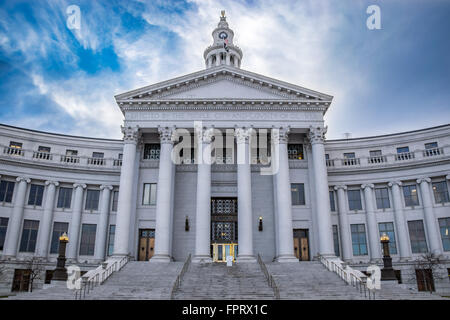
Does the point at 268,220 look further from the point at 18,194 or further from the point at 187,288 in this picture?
the point at 18,194

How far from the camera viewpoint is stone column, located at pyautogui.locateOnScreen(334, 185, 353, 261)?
128ft

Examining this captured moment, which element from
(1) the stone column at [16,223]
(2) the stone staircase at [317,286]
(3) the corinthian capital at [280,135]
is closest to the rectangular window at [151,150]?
(1) the stone column at [16,223]

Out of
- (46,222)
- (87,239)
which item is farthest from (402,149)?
(46,222)

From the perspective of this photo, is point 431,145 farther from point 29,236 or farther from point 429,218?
point 29,236

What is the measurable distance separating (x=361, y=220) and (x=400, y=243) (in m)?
4.04

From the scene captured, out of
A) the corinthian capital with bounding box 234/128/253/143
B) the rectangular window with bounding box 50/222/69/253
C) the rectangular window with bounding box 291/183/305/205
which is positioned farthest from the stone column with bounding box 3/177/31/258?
the rectangular window with bounding box 291/183/305/205

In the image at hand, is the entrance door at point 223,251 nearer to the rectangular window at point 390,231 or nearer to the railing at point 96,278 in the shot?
the railing at point 96,278

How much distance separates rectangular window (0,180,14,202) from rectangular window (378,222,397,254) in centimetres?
3506

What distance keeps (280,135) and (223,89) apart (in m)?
6.75

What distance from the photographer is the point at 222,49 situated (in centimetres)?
5847

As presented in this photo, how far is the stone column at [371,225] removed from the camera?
38366 mm

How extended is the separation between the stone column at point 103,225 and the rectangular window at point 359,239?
24.0 m

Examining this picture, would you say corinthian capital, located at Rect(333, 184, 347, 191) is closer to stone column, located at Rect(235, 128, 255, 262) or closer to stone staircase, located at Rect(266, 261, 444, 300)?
stone column, located at Rect(235, 128, 255, 262)

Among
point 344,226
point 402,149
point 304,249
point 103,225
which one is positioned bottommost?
point 304,249
